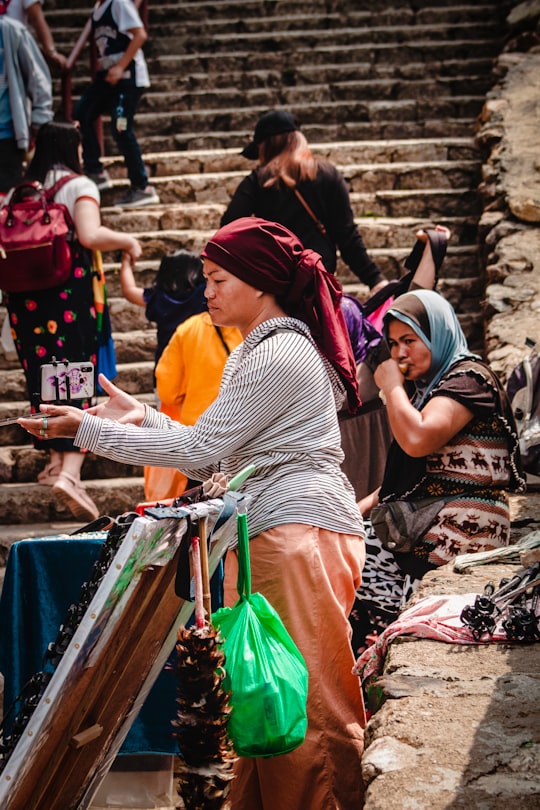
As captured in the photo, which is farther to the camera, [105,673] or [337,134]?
[337,134]

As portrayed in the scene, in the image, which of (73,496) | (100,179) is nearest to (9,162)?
(100,179)

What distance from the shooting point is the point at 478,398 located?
3.62 m

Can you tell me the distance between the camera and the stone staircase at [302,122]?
703 cm

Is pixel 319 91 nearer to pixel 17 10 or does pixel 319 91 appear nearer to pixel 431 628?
pixel 17 10

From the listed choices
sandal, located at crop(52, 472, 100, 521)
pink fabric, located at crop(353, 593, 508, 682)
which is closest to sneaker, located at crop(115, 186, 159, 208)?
sandal, located at crop(52, 472, 100, 521)

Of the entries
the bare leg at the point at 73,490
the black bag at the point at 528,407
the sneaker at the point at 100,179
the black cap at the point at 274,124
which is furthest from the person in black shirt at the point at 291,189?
the sneaker at the point at 100,179

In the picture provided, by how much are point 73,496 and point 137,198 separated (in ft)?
11.4

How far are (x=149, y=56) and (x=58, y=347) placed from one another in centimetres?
654

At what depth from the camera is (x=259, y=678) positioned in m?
2.40

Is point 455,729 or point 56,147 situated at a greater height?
point 56,147

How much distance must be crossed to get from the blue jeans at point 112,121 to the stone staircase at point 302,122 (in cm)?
28

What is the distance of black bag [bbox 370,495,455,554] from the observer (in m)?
3.67

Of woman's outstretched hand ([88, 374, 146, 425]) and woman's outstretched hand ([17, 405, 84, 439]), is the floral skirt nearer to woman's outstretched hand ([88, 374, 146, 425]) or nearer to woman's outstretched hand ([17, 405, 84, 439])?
woman's outstretched hand ([88, 374, 146, 425])

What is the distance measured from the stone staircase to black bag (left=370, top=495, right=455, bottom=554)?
258cm
